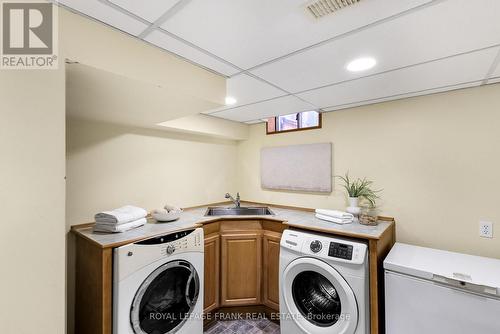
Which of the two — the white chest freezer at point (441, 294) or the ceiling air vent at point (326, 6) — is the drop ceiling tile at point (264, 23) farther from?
the white chest freezer at point (441, 294)

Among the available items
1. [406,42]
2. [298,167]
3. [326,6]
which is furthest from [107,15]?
[298,167]

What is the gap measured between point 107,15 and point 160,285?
1737 millimetres

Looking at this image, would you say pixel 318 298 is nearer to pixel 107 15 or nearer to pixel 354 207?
pixel 354 207

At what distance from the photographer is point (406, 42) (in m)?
1.22

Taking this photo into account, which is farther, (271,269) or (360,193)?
(360,193)

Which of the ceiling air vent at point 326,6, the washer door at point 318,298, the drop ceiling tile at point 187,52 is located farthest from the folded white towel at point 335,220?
the ceiling air vent at point 326,6

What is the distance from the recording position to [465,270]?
1508mm

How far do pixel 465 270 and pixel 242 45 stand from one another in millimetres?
2065

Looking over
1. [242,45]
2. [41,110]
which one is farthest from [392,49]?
→ [41,110]

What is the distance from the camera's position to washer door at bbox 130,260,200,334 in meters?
1.54

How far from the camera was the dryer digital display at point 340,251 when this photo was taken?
5.53ft

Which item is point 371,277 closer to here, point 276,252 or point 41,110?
point 276,252

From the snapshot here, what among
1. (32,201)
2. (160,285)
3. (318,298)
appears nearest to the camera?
(32,201)

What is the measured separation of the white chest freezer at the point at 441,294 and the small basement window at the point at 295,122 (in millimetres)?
1687
